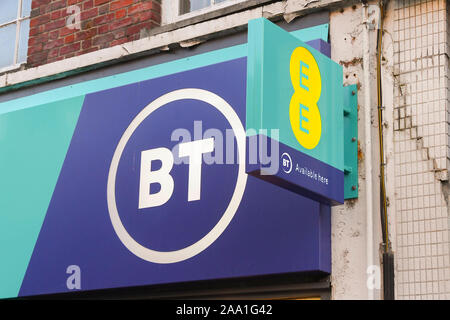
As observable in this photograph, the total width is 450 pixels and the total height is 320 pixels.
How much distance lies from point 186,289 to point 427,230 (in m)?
1.70

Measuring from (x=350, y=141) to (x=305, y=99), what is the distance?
0.51m

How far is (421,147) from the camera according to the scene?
547 centimetres

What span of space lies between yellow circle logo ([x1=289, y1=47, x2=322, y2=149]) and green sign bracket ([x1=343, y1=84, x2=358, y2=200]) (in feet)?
1.14

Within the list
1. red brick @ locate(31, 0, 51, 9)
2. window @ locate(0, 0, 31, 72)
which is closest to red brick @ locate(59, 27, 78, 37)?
red brick @ locate(31, 0, 51, 9)

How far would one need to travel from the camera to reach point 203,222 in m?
5.91

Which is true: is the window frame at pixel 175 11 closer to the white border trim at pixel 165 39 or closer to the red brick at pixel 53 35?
the white border trim at pixel 165 39

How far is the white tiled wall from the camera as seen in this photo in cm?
525

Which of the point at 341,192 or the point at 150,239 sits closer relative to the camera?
the point at 341,192

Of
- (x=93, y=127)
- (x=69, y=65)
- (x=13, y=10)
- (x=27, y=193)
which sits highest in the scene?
(x=13, y=10)

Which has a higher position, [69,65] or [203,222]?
[69,65]

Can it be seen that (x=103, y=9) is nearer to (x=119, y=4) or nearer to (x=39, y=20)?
(x=119, y=4)
